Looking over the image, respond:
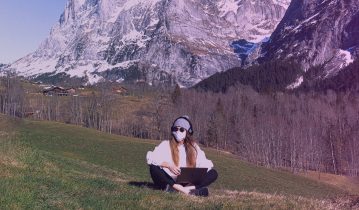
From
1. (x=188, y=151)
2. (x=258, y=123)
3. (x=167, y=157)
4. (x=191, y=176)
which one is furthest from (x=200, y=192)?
(x=258, y=123)

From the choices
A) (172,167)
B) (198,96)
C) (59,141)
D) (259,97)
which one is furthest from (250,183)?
(198,96)

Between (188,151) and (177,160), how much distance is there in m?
0.53

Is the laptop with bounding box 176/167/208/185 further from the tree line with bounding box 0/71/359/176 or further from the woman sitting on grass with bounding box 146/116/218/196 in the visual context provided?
the tree line with bounding box 0/71/359/176

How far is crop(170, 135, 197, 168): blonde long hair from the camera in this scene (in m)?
17.1

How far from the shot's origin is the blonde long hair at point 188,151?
672 inches

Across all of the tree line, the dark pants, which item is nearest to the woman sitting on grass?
the dark pants

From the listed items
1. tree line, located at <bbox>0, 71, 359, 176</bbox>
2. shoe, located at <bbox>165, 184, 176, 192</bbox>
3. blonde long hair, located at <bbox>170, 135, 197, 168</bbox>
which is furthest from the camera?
tree line, located at <bbox>0, 71, 359, 176</bbox>

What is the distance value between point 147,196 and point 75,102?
18754 cm

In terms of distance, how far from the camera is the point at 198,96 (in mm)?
189000

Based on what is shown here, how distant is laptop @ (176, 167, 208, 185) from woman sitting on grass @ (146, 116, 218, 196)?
13 cm

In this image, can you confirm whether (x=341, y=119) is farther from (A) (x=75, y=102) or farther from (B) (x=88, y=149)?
(A) (x=75, y=102)

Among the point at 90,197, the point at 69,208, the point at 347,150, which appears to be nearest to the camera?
the point at 69,208

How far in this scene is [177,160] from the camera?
17078 mm

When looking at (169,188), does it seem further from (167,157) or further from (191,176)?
(167,157)
